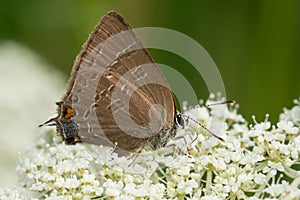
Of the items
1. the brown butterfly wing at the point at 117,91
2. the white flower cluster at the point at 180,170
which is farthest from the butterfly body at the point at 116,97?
the white flower cluster at the point at 180,170

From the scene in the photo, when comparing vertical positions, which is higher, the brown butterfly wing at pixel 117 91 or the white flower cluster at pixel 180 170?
the brown butterfly wing at pixel 117 91

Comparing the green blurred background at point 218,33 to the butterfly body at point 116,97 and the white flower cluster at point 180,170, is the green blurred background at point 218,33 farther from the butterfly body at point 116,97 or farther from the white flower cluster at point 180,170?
the butterfly body at point 116,97

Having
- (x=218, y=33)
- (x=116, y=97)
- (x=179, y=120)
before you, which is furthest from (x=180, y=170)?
(x=218, y=33)

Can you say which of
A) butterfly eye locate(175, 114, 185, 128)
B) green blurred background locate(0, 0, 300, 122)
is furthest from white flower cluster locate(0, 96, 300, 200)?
green blurred background locate(0, 0, 300, 122)

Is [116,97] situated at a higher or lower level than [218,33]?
lower

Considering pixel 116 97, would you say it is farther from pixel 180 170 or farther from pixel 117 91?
pixel 180 170

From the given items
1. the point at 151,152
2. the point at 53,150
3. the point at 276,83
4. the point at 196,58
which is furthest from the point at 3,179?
the point at 276,83

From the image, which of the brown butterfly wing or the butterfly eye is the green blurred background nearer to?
the butterfly eye
